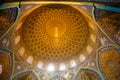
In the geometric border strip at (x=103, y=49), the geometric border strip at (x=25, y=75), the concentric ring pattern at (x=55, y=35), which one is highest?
the concentric ring pattern at (x=55, y=35)

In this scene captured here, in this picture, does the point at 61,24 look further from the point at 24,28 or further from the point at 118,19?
the point at 118,19

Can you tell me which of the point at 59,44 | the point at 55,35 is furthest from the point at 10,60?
the point at 59,44

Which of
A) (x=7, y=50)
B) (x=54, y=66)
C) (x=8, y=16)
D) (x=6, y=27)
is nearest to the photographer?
(x=8, y=16)

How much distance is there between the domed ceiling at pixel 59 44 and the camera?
12141 mm

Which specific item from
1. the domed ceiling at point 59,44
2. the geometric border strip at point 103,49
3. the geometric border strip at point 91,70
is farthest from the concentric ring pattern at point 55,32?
the geometric border strip at point 103,49

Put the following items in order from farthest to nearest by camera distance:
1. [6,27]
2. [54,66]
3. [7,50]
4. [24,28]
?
1. [54,66]
2. [24,28]
3. [7,50]
4. [6,27]

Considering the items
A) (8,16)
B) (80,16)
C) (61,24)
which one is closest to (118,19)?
(80,16)

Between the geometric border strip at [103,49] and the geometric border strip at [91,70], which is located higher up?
the geometric border strip at [103,49]

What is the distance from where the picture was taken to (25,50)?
1430 centimetres

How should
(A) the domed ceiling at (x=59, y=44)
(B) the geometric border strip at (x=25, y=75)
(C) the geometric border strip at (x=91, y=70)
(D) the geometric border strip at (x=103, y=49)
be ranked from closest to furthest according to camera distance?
1. (A) the domed ceiling at (x=59, y=44)
2. (D) the geometric border strip at (x=103, y=49)
3. (C) the geometric border strip at (x=91, y=70)
4. (B) the geometric border strip at (x=25, y=75)

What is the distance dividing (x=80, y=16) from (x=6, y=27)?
4.27 meters

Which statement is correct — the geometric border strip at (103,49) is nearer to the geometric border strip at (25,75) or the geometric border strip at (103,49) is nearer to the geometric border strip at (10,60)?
the geometric border strip at (25,75)

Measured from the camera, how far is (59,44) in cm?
1475

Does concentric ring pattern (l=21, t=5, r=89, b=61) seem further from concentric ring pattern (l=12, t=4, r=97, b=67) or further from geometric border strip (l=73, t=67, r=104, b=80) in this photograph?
geometric border strip (l=73, t=67, r=104, b=80)
